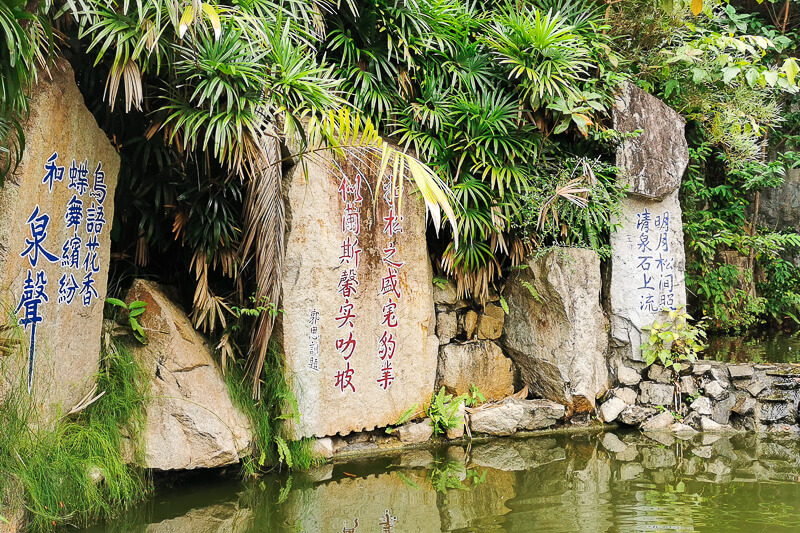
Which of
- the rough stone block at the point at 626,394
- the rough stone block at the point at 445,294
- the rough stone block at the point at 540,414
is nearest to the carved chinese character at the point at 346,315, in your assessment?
the rough stone block at the point at 445,294

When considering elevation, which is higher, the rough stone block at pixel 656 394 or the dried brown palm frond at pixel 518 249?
the dried brown palm frond at pixel 518 249

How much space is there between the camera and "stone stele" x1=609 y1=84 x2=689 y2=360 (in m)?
6.41

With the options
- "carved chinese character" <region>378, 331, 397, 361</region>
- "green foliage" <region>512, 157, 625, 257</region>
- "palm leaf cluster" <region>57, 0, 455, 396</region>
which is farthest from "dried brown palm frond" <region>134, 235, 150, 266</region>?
"green foliage" <region>512, 157, 625, 257</region>

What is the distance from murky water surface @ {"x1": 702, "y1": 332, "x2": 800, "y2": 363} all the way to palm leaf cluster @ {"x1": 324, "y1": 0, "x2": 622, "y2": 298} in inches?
98.1

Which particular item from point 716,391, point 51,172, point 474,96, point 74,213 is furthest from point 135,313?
point 716,391

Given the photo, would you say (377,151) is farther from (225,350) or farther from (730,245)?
(730,245)

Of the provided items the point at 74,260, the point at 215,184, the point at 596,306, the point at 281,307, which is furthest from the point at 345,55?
the point at 596,306

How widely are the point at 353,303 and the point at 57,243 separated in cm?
217

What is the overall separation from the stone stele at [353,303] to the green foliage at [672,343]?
2032mm

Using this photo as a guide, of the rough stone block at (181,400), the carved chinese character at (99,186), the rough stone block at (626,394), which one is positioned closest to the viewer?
the carved chinese character at (99,186)

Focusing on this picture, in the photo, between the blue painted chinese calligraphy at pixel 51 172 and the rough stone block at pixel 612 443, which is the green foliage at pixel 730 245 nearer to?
the rough stone block at pixel 612 443

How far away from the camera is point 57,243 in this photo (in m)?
4.16

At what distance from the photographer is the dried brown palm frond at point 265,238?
4711mm

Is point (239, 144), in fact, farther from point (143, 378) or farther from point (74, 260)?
point (143, 378)
